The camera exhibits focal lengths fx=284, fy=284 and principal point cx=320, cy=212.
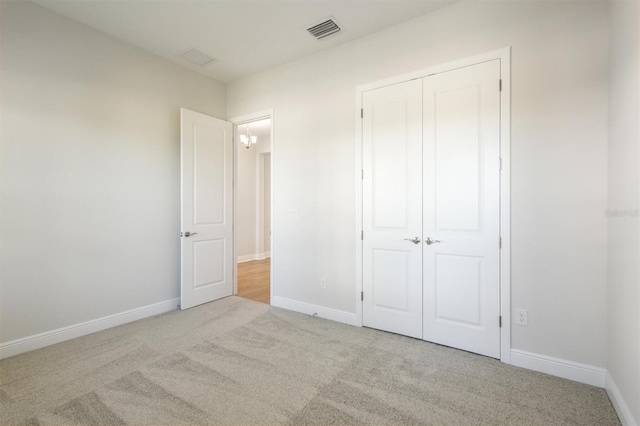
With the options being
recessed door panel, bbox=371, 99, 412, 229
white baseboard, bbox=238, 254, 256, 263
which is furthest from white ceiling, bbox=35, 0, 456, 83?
white baseboard, bbox=238, 254, 256, 263

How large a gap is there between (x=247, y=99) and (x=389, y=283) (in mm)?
3016

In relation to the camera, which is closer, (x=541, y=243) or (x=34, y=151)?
(x=541, y=243)

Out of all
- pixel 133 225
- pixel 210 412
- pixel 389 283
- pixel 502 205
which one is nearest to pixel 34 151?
pixel 133 225

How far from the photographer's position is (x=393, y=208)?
9.02ft

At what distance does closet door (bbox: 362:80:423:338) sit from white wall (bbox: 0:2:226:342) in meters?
2.41

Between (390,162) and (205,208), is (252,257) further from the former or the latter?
(390,162)

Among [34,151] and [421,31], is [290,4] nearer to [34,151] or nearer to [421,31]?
[421,31]

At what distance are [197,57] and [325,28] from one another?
162cm

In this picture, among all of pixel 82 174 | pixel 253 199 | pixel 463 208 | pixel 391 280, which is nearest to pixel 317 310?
pixel 391 280

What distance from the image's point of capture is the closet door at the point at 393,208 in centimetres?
263

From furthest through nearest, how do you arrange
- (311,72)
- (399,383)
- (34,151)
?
(311,72), (34,151), (399,383)

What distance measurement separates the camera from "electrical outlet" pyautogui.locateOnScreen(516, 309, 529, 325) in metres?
2.17

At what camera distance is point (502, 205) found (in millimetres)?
2236

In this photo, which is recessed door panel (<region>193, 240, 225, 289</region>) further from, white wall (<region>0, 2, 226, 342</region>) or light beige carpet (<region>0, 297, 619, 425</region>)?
light beige carpet (<region>0, 297, 619, 425</region>)
